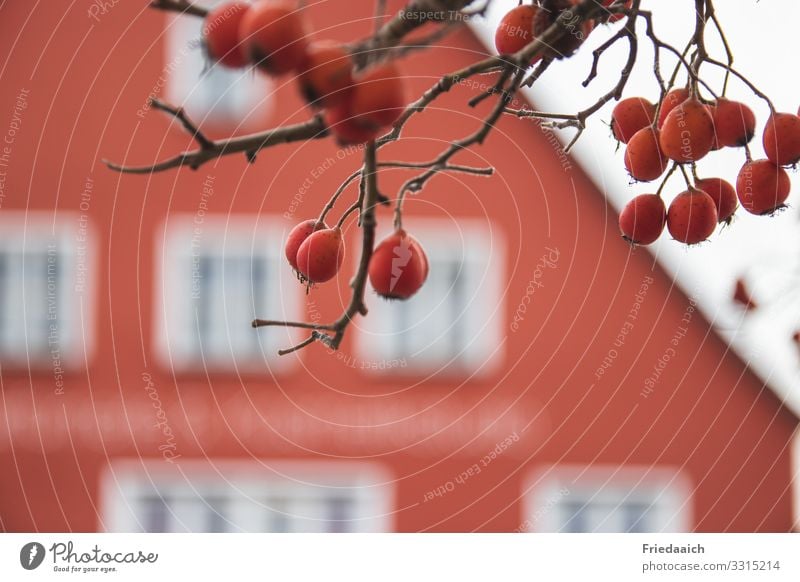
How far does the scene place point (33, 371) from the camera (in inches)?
63.5

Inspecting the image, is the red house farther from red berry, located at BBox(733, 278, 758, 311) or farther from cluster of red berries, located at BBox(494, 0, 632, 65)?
cluster of red berries, located at BBox(494, 0, 632, 65)

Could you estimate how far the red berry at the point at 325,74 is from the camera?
232mm

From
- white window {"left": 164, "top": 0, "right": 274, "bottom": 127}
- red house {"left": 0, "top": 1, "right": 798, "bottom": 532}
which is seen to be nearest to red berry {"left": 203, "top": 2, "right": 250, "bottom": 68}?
white window {"left": 164, "top": 0, "right": 274, "bottom": 127}

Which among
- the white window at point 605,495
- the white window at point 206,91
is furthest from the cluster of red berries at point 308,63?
the white window at point 605,495

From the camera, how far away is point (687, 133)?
0.33m

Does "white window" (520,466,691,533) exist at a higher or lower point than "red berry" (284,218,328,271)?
higher

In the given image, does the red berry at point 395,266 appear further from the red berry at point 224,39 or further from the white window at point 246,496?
the white window at point 246,496

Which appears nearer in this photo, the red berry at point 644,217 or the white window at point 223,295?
the red berry at point 644,217

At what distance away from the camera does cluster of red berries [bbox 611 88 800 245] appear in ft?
1.14

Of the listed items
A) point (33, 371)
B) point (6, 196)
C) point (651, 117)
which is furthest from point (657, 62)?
point (33, 371)

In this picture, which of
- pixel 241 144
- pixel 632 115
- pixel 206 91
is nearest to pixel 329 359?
pixel 206 91

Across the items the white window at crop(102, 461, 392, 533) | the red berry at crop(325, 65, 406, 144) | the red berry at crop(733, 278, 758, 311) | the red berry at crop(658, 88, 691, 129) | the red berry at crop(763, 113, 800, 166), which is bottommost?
the red berry at crop(325, 65, 406, 144)

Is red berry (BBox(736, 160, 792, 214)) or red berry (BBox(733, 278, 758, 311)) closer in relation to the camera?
red berry (BBox(736, 160, 792, 214))

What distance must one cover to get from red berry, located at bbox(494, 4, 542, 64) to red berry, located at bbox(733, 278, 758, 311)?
34 centimetres
